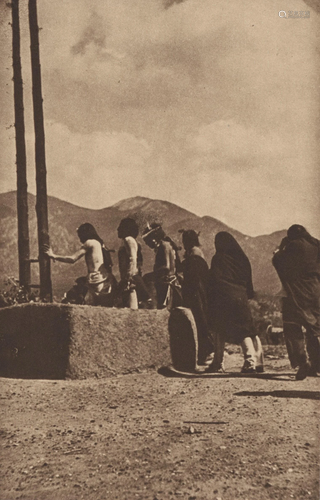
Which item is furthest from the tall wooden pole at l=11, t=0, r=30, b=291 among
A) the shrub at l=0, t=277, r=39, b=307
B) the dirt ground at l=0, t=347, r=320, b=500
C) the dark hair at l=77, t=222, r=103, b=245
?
the dirt ground at l=0, t=347, r=320, b=500

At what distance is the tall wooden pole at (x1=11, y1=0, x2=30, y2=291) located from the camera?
684cm

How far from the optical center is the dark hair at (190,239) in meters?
6.95

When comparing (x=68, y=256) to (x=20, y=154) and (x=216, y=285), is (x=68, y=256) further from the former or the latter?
(x=216, y=285)

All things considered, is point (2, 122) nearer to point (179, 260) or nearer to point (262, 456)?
point (179, 260)

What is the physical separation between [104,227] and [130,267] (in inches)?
19.1

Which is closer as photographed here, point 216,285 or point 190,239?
point 216,285

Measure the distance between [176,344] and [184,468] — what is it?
98.5 inches

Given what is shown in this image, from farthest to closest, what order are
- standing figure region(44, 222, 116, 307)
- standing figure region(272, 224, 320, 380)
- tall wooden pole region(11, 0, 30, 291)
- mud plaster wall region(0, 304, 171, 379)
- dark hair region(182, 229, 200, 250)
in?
dark hair region(182, 229, 200, 250) < tall wooden pole region(11, 0, 30, 291) < standing figure region(44, 222, 116, 307) < standing figure region(272, 224, 320, 380) < mud plaster wall region(0, 304, 171, 379)

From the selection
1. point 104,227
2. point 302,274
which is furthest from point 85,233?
point 302,274

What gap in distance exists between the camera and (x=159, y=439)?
449 cm

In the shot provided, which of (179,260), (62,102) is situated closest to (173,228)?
(179,260)

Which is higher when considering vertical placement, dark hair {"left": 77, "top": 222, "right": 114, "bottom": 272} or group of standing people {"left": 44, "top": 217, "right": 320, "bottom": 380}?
dark hair {"left": 77, "top": 222, "right": 114, "bottom": 272}

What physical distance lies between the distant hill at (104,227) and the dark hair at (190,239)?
0.06 metres

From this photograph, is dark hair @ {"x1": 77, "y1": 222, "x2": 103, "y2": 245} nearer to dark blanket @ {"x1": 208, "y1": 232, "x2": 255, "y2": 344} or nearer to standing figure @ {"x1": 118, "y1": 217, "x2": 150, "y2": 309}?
standing figure @ {"x1": 118, "y1": 217, "x2": 150, "y2": 309}
